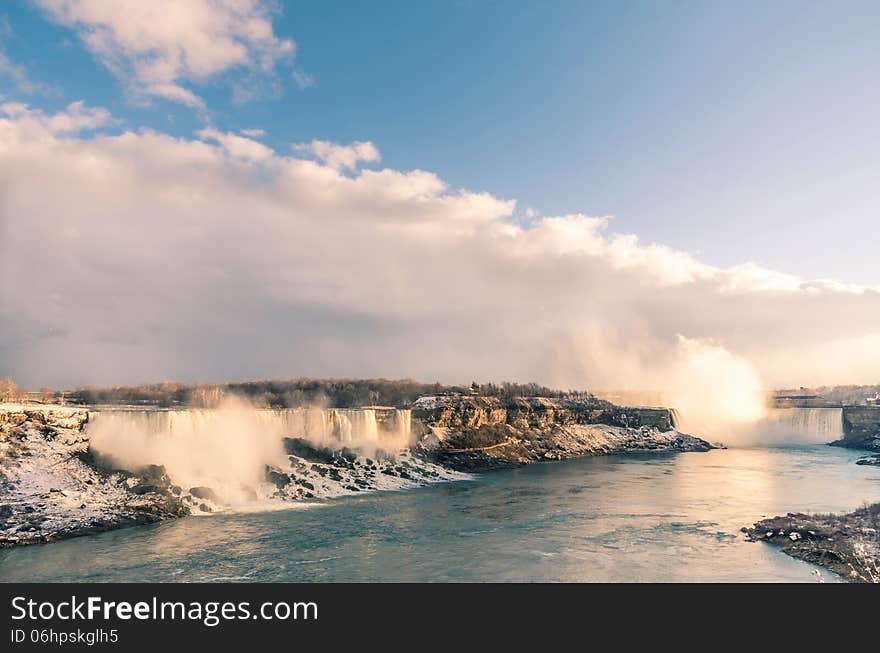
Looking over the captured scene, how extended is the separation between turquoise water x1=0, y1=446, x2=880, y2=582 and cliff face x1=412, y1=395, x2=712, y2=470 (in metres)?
16.3

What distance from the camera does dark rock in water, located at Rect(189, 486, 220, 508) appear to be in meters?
31.7

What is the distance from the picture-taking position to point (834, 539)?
21.2 meters

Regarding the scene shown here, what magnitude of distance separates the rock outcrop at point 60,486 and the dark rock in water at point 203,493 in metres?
1.48

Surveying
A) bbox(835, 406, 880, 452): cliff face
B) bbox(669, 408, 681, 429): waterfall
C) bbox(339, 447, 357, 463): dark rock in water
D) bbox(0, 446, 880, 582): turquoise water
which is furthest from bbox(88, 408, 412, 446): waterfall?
bbox(835, 406, 880, 452): cliff face

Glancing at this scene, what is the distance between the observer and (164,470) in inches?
1267

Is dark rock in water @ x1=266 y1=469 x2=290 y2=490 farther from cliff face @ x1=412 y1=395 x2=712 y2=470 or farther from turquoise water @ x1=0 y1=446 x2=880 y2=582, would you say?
cliff face @ x1=412 y1=395 x2=712 y2=470

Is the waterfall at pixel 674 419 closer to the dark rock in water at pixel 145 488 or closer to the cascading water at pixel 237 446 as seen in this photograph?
the cascading water at pixel 237 446

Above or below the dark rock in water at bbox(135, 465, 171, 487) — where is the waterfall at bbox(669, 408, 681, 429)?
below

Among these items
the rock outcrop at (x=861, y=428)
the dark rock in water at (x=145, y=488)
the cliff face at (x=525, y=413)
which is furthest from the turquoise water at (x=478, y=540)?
the rock outcrop at (x=861, y=428)

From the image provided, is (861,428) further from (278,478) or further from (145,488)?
(145,488)

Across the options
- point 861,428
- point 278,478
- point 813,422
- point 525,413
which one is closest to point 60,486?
point 278,478

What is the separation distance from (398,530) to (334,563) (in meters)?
6.38
